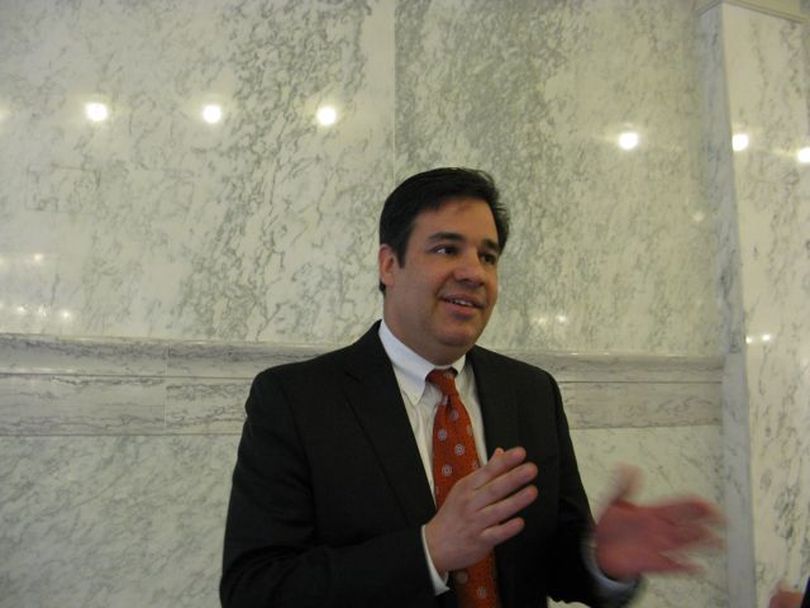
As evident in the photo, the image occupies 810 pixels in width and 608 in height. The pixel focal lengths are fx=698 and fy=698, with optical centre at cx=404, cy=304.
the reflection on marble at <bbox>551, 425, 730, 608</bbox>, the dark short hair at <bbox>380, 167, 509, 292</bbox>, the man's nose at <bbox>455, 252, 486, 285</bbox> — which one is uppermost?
the dark short hair at <bbox>380, 167, 509, 292</bbox>

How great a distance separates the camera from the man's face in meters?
1.89

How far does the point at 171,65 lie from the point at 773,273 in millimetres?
3488

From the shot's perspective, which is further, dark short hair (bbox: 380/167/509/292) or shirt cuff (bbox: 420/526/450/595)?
dark short hair (bbox: 380/167/509/292)

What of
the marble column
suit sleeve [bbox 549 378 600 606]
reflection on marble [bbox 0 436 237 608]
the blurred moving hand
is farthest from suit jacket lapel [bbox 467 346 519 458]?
the marble column

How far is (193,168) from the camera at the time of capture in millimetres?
3201

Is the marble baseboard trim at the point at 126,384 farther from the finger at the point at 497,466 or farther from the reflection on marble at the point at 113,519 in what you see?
the finger at the point at 497,466

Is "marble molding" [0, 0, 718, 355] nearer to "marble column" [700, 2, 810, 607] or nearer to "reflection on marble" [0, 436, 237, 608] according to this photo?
"marble column" [700, 2, 810, 607]

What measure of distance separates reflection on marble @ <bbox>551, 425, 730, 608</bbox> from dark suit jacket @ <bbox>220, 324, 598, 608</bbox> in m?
1.82

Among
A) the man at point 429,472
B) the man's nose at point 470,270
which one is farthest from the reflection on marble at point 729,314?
the man's nose at point 470,270

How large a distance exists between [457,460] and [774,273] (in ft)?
10.3

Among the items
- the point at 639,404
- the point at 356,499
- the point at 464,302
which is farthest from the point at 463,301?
the point at 639,404

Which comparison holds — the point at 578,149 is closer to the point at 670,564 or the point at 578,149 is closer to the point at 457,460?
the point at 457,460

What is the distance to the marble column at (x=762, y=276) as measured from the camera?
3.94m

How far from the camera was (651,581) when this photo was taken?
3.82 m
